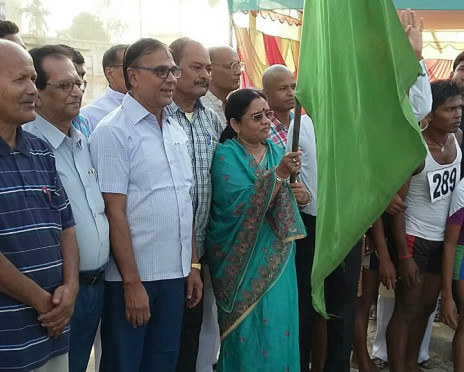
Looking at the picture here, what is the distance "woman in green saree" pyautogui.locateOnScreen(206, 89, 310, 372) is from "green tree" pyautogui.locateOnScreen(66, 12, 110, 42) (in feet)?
49.5

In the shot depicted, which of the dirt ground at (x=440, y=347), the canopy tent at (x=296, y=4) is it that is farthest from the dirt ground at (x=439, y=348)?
the canopy tent at (x=296, y=4)

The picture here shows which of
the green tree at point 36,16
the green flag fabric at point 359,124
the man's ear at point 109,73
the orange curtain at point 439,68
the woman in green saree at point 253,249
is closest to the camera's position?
the green flag fabric at point 359,124

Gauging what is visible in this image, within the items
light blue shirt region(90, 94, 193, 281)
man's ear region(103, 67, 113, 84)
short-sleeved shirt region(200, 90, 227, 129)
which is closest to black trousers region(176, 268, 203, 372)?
light blue shirt region(90, 94, 193, 281)

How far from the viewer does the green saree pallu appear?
9.00 ft

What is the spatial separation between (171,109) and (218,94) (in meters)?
0.98

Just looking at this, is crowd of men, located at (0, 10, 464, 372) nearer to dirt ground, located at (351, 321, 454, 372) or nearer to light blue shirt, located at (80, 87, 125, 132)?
light blue shirt, located at (80, 87, 125, 132)

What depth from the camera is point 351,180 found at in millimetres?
1765

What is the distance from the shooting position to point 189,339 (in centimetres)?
289

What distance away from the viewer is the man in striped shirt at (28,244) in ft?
5.73

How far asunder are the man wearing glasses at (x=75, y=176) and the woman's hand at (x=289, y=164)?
2.93 ft

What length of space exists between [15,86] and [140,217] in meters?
0.75

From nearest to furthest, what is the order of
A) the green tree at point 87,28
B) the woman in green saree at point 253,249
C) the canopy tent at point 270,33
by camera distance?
the woman in green saree at point 253,249
the canopy tent at point 270,33
the green tree at point 87,28

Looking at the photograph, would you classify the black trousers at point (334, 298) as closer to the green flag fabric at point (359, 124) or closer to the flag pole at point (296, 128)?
the flag pole at point (296, 128)

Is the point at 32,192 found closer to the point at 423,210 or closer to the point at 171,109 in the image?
the point at 171,109
